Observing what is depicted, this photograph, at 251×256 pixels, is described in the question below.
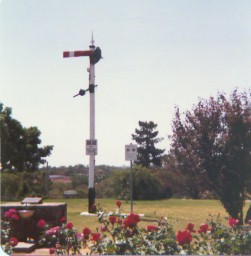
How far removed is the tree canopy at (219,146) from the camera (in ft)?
31.4

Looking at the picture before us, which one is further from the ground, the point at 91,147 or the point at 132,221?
the point at 91,147

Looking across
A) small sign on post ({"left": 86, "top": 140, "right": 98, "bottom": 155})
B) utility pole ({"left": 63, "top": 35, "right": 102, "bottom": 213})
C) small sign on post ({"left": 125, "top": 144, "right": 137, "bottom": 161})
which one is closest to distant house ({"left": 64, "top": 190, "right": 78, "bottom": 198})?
utility pole ({"left": 63, "top": 35, "right": 102, "bottom": 213})

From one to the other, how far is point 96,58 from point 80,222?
15.0 feet

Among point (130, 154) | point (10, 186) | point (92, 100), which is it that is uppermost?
point (92, 100)

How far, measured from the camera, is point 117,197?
20.8 metres

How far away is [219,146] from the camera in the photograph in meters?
9.76

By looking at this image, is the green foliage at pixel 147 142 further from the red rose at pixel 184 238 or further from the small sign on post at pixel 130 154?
the red rose at pixel 184 238

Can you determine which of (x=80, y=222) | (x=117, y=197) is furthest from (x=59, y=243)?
(x=117, y=197)

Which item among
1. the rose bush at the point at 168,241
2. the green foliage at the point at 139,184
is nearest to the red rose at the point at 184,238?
the rose bush at the point at 168,241

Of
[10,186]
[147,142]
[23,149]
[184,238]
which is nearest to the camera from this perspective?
[184,238]

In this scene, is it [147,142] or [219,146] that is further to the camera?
[147,142]

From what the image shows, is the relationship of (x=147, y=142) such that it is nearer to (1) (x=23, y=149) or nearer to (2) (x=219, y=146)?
(1) (x=23, y=149)

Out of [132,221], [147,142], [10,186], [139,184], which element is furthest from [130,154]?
[147,142]

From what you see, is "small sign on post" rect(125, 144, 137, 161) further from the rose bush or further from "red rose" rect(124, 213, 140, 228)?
"red rose" rect(124, 213, 140, 228)
